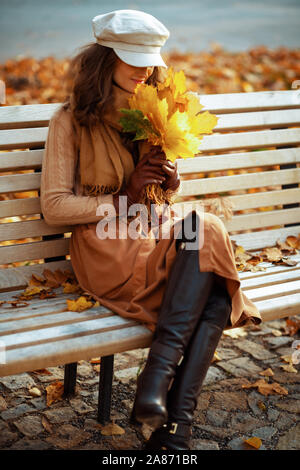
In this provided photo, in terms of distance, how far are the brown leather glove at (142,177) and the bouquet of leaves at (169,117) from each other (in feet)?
0.43

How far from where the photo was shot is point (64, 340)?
86.7 inches

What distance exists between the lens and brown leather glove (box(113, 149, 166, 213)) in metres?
2.54

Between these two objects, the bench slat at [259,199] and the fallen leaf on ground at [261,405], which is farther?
the bench slat at [259,199]

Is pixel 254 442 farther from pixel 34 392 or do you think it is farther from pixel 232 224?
pixel 232 224

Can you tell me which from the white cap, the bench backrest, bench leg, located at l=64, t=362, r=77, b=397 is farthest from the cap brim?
bench leg, located at l=64, t=362, r=77, b=397

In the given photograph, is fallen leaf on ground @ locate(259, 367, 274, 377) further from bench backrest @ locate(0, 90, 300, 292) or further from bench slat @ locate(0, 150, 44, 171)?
bench slat @ locate(0, 150, 44, 171)

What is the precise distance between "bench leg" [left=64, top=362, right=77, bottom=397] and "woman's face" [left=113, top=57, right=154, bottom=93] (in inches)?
49.9

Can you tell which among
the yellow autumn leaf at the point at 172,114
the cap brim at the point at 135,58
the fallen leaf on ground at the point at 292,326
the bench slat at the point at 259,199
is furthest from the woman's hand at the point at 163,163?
the fallen leaf on ground at the point at 292,326

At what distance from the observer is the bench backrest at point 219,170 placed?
2.82 metres

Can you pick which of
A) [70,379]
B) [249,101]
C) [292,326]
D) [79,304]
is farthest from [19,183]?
[292,326]

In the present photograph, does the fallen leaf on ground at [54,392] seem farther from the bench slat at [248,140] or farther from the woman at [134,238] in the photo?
the bench slat at [248,140]

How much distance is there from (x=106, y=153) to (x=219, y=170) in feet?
2.96

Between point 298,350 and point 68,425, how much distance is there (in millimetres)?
1373
